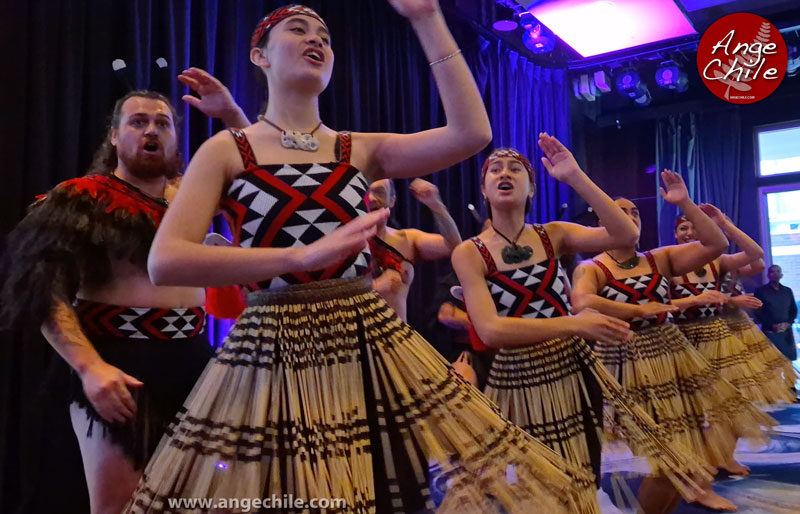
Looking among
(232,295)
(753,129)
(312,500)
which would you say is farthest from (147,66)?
(753,129)

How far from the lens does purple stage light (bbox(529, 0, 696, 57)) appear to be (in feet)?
20.6

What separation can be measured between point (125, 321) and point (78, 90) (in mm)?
2094

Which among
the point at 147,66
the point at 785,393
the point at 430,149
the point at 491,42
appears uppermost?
the point at 491,42

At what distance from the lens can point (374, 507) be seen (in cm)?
100

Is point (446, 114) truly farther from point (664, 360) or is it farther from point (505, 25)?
point (505, 25)

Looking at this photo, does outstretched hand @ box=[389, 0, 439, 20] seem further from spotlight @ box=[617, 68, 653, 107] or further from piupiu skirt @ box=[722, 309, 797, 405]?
A: spotlight @ box=[617, 68, 653, 107]

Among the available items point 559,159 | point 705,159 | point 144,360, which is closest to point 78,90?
point 144,360

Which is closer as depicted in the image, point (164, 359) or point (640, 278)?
point (164, 359)

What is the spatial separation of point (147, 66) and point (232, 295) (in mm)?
2396

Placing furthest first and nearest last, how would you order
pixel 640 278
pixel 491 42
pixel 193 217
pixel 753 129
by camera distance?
pixel 753 129
pixel 491 42
pixel 640 278
pixel 193 217

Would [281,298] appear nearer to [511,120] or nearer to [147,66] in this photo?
[147,66]

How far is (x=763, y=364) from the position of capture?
4316 mm

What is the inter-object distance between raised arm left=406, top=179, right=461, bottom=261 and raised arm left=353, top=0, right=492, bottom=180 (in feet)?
3.62

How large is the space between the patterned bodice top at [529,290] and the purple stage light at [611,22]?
4.80 meters
